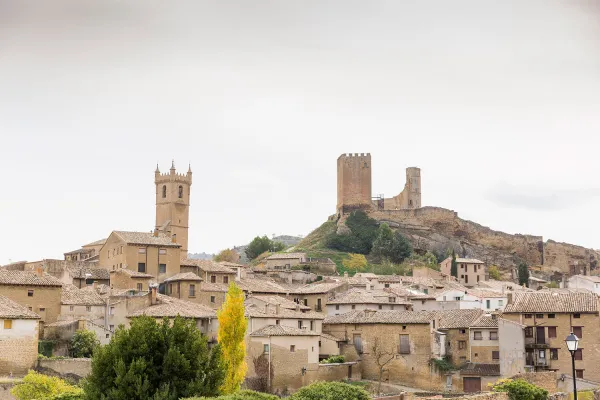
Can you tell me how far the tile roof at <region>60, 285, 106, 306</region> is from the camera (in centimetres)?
5033

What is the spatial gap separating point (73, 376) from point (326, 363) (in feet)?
45.2

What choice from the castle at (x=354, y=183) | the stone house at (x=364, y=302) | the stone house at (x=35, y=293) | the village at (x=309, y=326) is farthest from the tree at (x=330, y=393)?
the castle at (x=354, y=183)

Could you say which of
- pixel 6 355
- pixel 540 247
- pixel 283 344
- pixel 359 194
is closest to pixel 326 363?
pixel 283 344

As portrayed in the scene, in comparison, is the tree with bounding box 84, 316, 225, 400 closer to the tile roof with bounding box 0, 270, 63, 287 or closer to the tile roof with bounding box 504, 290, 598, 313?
the tile roof with bounding box 0, 270, 63, 287

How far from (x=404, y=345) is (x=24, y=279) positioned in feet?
68.6

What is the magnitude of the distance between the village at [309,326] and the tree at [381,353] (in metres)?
0.06

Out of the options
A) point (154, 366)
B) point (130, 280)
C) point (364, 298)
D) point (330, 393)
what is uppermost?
point (130, 280)

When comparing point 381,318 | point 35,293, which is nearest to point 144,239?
point 35,293

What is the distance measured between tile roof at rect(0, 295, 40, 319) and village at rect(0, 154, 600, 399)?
7cm

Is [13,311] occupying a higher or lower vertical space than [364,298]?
lower

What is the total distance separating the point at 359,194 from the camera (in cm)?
11319

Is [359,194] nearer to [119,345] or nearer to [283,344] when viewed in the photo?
[283,344]

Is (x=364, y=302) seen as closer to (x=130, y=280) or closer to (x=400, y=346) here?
(x=400, y=346)

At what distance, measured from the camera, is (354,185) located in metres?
113
